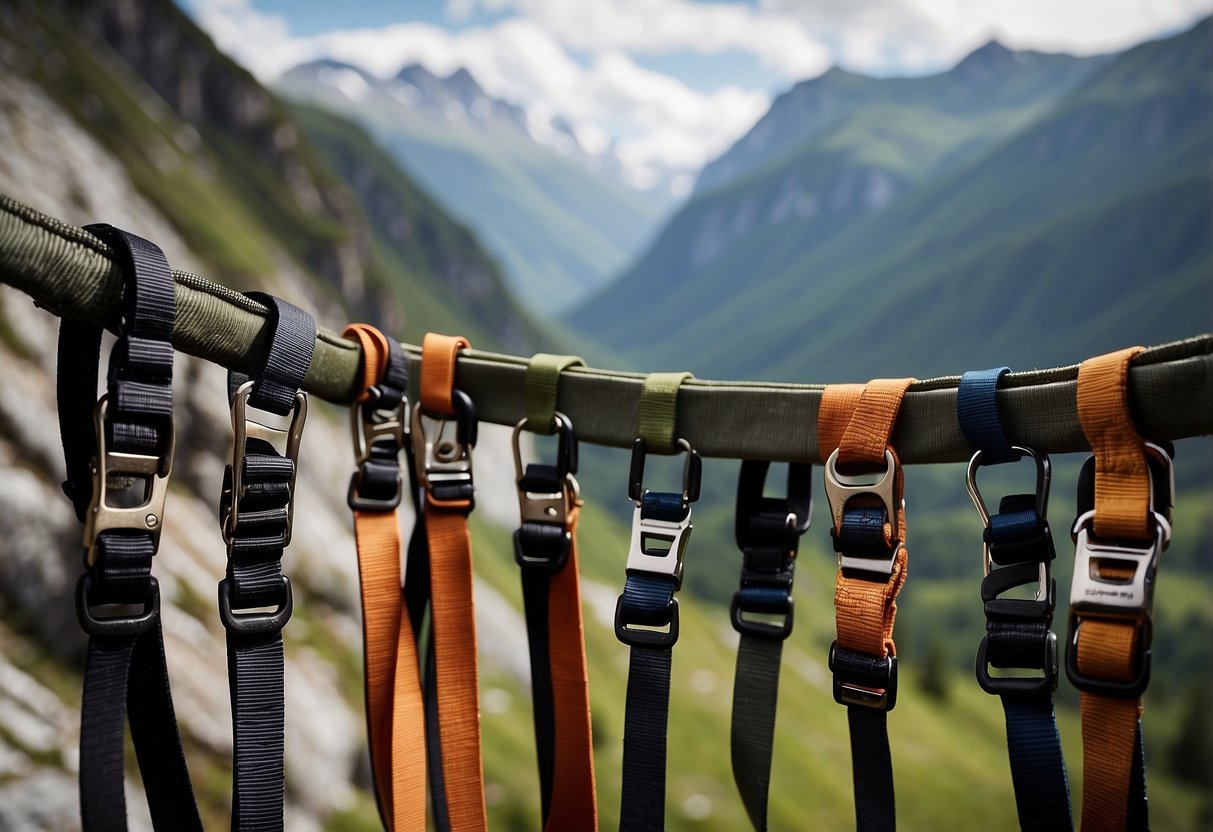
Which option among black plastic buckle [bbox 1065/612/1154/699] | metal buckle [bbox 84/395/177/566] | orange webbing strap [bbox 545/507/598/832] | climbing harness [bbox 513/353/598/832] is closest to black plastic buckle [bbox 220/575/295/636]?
metal buckle [bbox 84/395/177/566]

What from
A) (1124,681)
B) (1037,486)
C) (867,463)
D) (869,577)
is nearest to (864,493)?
(867,463)

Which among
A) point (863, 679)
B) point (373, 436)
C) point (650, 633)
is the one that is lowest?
point (863, 679)

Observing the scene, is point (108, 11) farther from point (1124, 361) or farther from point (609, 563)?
point (1124, 361)

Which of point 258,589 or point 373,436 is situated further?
point 373,436

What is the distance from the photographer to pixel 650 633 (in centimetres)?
240

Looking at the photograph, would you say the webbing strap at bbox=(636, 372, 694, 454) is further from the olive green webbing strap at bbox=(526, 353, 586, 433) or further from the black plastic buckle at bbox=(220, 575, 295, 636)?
the black plastic buckle at bbox=(220, 575, 295, 636)

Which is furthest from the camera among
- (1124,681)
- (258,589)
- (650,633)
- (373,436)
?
(373,436)

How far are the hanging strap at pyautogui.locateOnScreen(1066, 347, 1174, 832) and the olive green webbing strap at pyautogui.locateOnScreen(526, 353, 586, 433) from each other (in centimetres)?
140

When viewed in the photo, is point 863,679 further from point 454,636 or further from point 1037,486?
point 454,636

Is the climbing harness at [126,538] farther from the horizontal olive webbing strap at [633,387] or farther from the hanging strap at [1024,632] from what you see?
the hanging strap at [1024,632]

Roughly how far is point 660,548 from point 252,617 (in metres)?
1.07

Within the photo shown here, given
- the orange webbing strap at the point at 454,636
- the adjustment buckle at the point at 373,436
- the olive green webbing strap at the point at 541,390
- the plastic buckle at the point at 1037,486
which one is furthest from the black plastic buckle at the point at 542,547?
the plastic buckle at the point at 1037,486

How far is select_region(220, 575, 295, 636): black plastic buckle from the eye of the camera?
213 cm

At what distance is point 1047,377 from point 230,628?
208cm
